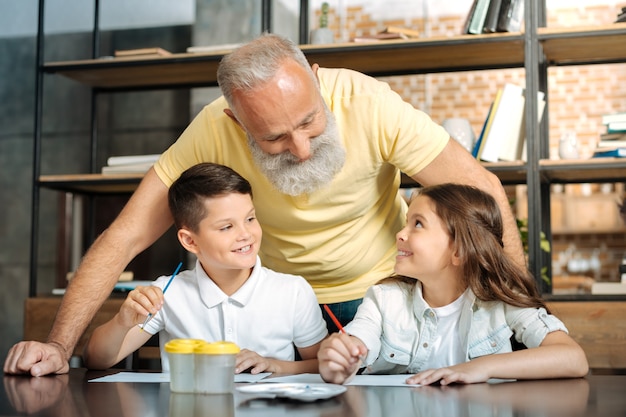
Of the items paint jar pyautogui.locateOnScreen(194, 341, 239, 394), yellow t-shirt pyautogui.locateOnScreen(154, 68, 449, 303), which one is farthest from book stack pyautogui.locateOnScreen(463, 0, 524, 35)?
paint jar pyautogui.locateOnScreen(194, 341, 239, 394)

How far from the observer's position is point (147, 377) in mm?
1301

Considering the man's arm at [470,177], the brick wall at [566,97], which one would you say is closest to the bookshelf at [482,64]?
the man's arm at [470,177]

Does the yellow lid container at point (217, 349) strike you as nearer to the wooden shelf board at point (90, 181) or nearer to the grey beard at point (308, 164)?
the grey beard at point (308, 164)

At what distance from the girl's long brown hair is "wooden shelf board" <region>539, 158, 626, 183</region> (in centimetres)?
110

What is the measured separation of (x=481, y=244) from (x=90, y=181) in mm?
1954

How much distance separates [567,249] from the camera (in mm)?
6461

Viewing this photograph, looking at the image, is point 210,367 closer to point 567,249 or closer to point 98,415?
point 98,415

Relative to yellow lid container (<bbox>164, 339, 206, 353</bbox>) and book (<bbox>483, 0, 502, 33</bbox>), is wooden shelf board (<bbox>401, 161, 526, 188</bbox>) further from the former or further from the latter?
yellow lid container (<bbox>164, 339, 206, 353</bbox>)

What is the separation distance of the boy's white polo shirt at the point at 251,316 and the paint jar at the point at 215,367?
0.54 metres

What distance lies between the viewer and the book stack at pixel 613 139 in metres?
2.59

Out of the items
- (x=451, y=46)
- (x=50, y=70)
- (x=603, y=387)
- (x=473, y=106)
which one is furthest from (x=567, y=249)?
(x=603, y=387)

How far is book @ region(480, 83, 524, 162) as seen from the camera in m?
2.64

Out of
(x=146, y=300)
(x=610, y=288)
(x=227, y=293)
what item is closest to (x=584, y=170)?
(x=610, y=288)

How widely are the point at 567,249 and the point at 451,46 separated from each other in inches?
163
